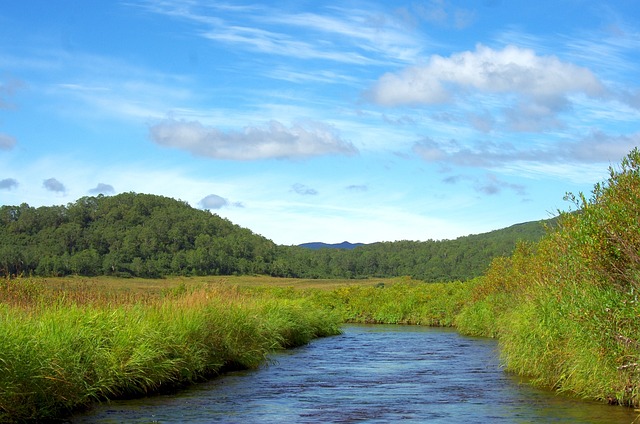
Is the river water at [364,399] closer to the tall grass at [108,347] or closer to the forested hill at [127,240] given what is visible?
the tall grass at [108,347]

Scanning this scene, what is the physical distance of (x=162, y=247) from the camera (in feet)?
406

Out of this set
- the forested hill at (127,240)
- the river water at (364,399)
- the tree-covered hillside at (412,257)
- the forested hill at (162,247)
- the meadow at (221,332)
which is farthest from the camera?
the tree-covered hillside at (412,257)

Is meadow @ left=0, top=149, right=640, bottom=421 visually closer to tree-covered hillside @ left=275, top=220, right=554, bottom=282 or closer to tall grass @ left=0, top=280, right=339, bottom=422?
tall grass @ left=0, top=280, right=339, bottom=422

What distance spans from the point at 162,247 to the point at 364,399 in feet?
360

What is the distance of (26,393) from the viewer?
13.0 metres

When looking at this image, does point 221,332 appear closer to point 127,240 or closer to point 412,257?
point 127,240

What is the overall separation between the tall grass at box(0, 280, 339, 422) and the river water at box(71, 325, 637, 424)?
54cm

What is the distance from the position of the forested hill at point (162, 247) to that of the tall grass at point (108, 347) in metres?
81.8

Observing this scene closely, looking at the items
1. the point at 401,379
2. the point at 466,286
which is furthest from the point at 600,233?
the point at 466,286

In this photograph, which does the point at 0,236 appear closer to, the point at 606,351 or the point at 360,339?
the point at 360,339

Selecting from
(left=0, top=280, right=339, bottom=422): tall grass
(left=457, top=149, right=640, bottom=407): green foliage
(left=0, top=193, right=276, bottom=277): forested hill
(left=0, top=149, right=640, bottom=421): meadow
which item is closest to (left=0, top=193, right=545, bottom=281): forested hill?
(left=0, top=193, right=276, bottom=277): forested hill

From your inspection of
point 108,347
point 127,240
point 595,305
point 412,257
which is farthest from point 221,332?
point 412,257

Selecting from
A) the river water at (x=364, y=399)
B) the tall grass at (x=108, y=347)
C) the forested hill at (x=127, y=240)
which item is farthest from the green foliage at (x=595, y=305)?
the forested hill at (x=127, y=240)

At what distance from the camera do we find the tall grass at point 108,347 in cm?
1347
